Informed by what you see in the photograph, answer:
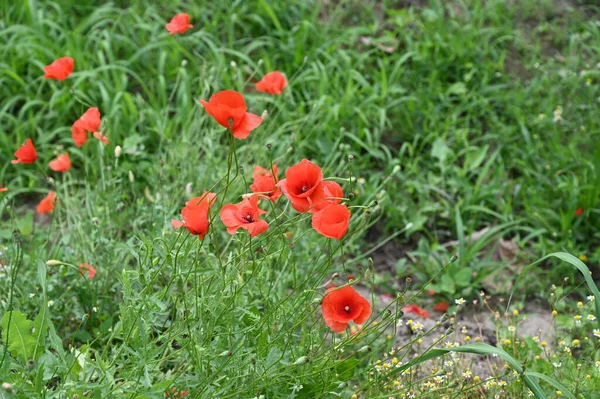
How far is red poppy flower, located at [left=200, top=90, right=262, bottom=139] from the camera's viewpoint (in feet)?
5.90

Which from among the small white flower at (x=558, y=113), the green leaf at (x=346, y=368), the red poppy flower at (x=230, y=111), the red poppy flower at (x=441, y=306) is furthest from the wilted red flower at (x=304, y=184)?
the small white flower at (x=558, y=113)

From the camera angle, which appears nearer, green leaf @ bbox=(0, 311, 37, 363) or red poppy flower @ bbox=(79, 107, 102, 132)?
green leaf @ bbox=(0, 311, 37, 363)

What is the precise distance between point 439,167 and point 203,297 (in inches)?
80.1

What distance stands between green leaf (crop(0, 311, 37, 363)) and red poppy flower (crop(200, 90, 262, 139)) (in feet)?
2.23

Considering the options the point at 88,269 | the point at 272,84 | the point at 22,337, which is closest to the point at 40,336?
the point at 22,337

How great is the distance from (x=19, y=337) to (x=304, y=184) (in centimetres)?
78

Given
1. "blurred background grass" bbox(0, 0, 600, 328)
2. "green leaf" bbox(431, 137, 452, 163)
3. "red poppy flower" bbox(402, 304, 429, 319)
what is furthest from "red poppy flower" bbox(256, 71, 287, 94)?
"green leaf" bbox(431, 137, 452, 163)

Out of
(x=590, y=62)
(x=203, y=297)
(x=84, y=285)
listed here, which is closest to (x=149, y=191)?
(x=84, y=285)

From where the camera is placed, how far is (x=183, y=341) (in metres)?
2.01

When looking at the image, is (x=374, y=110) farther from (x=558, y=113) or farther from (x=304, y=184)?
(x=304, y=184)

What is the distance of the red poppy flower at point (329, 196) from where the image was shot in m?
1.87

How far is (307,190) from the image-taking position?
1.85 m

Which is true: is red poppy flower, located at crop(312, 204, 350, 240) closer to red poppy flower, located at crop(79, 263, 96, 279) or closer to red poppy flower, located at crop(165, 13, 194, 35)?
red poppy flower, located at crop(79, 263, 96, 279)

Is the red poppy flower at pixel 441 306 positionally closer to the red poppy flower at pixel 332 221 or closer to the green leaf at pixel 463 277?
the green leaf at pixel 463 277
